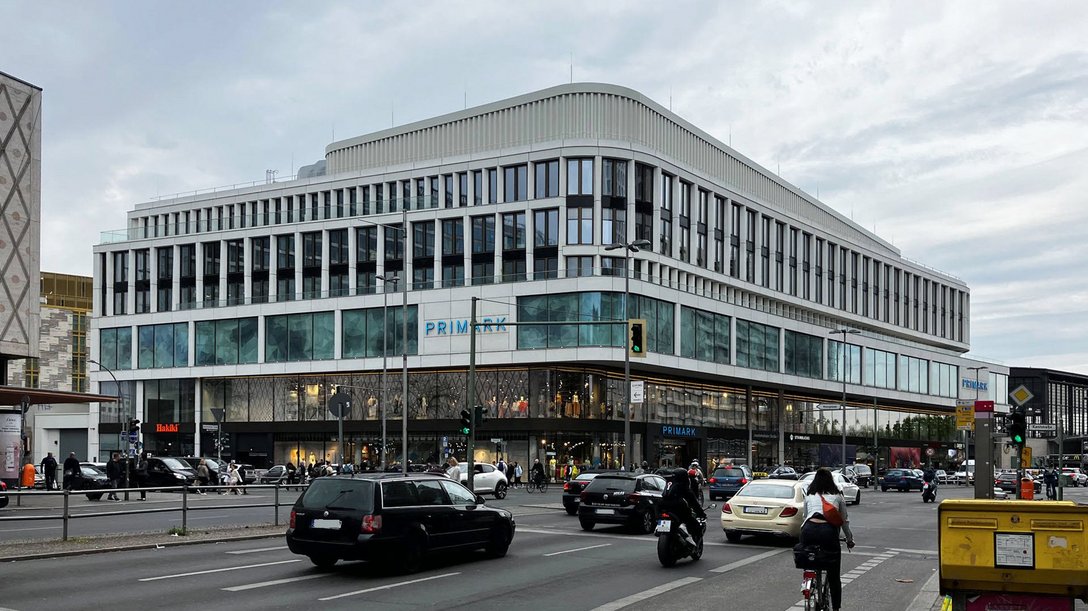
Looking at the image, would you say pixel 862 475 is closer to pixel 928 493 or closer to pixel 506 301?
pixel 928 493

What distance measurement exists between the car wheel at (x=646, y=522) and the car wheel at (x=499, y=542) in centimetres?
621

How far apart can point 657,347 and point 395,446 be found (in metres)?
19.3

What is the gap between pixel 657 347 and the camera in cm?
6675

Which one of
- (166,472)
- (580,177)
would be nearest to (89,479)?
(166,472)

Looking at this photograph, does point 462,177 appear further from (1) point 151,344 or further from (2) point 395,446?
(1) point 151,344

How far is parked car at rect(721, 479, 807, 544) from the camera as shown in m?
21.2

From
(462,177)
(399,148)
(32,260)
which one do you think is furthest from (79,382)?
(32,260)

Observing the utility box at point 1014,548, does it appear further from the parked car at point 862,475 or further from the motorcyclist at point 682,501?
the parked car at point 862,475

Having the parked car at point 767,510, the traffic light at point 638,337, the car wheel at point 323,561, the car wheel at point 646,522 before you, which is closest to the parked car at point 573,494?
the traffic light at point 638,337

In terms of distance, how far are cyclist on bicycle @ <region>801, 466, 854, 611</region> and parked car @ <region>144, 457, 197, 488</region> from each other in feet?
146

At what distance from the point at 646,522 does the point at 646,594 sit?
10.6 meters

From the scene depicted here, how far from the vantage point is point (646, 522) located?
2466 cm

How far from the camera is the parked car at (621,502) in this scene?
24.5 metres

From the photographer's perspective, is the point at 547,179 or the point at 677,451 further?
the point at 677,451
